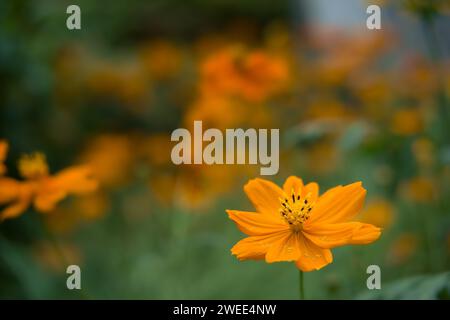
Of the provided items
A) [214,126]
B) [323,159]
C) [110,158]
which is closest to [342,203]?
[214,126]

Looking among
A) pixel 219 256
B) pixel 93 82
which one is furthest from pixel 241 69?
pixel 93 82

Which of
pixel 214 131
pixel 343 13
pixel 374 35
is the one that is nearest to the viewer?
pixel 214 131

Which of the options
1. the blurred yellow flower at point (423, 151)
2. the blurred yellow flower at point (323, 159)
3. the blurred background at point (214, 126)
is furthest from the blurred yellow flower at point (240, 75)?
the blurred yellow flower at point (323, 159)

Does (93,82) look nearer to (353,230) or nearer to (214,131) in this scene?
(214,131)

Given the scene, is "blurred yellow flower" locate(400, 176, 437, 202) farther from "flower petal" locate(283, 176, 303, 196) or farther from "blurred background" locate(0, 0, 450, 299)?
"flower petal" locate(283, 176, 303, 196)

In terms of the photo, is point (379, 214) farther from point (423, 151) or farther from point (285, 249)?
point (285, 249)

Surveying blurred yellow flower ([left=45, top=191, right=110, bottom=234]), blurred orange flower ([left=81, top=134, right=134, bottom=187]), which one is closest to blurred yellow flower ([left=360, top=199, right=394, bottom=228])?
blurred yellow flower ([left=45, top=191, right=110, bottom=234])
